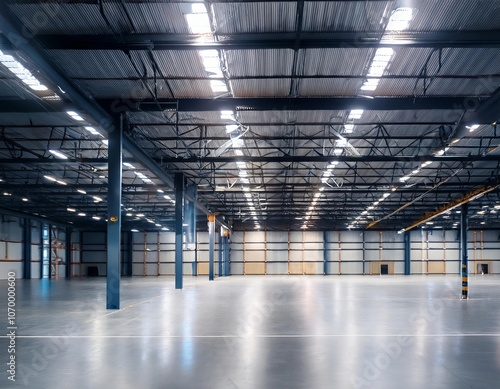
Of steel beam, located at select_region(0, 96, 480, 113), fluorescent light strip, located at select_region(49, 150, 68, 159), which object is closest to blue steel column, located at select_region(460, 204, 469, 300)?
steel beam, located at select_region(0, 96, 480, 113)

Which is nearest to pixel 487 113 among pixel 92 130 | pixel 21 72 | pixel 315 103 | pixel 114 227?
pixel 315 103

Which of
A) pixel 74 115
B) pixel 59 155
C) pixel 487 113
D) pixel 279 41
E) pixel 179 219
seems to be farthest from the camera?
pixel 179 219

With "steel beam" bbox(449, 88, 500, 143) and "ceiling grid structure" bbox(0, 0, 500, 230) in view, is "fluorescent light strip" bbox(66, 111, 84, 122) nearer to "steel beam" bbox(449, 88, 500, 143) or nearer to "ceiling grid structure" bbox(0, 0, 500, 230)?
"ceiling grid structure" bbox(0, 0, 500, 230)

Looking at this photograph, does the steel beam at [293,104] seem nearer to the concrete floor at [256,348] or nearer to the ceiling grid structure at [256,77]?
the ceiling grid structure at [256,77]

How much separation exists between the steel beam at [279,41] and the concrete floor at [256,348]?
7550mm

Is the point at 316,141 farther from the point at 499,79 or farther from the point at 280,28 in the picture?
the point at 280,28

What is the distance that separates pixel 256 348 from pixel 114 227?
407 inches

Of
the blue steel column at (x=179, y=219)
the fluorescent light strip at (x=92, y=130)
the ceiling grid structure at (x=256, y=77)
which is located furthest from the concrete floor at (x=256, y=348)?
the blue steel column at (x=179, y=219)

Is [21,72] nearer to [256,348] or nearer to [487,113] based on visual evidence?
[256,348]

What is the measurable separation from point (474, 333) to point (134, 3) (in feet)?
38.9

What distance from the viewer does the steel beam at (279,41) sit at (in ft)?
44.6

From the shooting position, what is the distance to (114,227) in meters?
19.3

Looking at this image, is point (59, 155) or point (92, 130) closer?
point (92, 130)

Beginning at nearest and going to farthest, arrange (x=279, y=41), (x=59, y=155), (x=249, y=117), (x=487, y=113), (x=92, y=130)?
(x=279, y=41)
(x=487, y=113)
(x=249, y=117)
(x=92, y=130)
(x=59, y=155)
